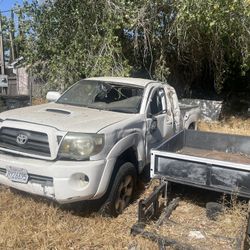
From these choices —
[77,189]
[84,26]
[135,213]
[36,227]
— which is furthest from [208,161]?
[84,26]

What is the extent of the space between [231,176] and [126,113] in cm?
170

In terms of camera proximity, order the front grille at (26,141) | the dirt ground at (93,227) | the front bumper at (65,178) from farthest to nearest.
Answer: the front grille at (26,141) < the front bumper at (65,178) < the dirt ground at (93,227)

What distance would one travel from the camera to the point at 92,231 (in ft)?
13.0

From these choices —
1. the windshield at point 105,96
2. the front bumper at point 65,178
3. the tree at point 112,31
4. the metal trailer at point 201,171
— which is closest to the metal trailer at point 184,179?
the metal trailer at point 201,171

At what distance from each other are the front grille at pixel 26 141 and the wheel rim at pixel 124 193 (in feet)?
3.60

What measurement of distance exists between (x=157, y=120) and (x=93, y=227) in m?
2.14

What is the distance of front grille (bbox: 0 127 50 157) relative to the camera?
13.0ft

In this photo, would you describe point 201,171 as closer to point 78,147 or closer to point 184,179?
point 184,179

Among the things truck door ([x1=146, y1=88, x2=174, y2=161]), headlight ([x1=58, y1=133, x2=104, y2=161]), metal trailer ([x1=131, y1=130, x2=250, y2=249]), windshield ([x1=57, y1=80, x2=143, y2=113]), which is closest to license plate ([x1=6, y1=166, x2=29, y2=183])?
headlight ([x1=58, y1=133, x2=104, y2=161])

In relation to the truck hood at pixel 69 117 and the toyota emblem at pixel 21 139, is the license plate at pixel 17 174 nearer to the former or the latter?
the toyota emblem at pixel 21 139

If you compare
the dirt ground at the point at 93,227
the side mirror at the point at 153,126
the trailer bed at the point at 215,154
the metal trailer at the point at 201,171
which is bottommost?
the dirt ground at the point at 93,227

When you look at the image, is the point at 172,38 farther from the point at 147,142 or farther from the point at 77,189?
the point at 77,189

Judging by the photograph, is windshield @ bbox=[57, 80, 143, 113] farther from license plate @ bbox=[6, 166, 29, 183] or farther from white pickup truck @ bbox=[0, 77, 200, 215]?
license plate @ bbox=[6, 166, 29, 183]

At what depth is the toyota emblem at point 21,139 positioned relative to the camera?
4062 millimetres
